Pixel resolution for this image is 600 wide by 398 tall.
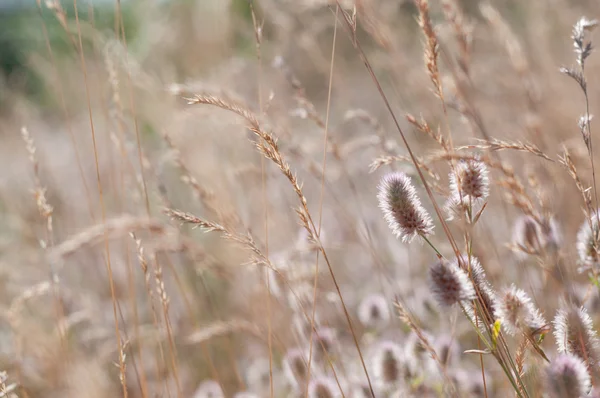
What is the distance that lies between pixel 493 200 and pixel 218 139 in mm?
1395

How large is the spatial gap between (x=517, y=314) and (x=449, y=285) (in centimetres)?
12

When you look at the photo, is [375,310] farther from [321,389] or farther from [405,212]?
[405,212]

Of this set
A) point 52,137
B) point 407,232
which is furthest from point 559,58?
point 52,137

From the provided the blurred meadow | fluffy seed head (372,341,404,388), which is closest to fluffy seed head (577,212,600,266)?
the blurred meadow

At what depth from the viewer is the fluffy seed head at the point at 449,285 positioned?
85cm

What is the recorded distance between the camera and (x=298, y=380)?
62.3 inches

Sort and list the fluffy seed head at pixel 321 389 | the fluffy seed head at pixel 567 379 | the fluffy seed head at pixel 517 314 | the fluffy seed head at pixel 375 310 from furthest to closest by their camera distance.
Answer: the fluffy seed head at pixel 375 310 < the fluffy seed head at pixel 321 389 < the fluffy seed head at pixel 517 314 < the fluffy seed head at pixel 567 379

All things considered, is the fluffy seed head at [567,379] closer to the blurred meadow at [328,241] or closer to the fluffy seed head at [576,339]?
the blurred meadow at [328,241]

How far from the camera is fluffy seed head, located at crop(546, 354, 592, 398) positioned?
0.76m

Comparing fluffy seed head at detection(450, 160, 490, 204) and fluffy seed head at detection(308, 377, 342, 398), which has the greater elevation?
fluffy seed head at detection(450, 160, 490, 204)

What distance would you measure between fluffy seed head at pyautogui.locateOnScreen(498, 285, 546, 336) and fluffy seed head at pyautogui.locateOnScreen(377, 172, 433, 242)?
16 centimetres

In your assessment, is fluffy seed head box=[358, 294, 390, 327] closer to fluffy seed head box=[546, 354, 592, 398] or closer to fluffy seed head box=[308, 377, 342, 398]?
fluffy seed head box=[308, 377, 342, 398]

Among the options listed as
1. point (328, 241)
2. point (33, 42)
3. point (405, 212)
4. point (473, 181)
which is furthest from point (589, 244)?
point (33, 42)

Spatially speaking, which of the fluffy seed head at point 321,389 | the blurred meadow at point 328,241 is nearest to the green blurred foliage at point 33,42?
the blurred meadow at point 328,241
